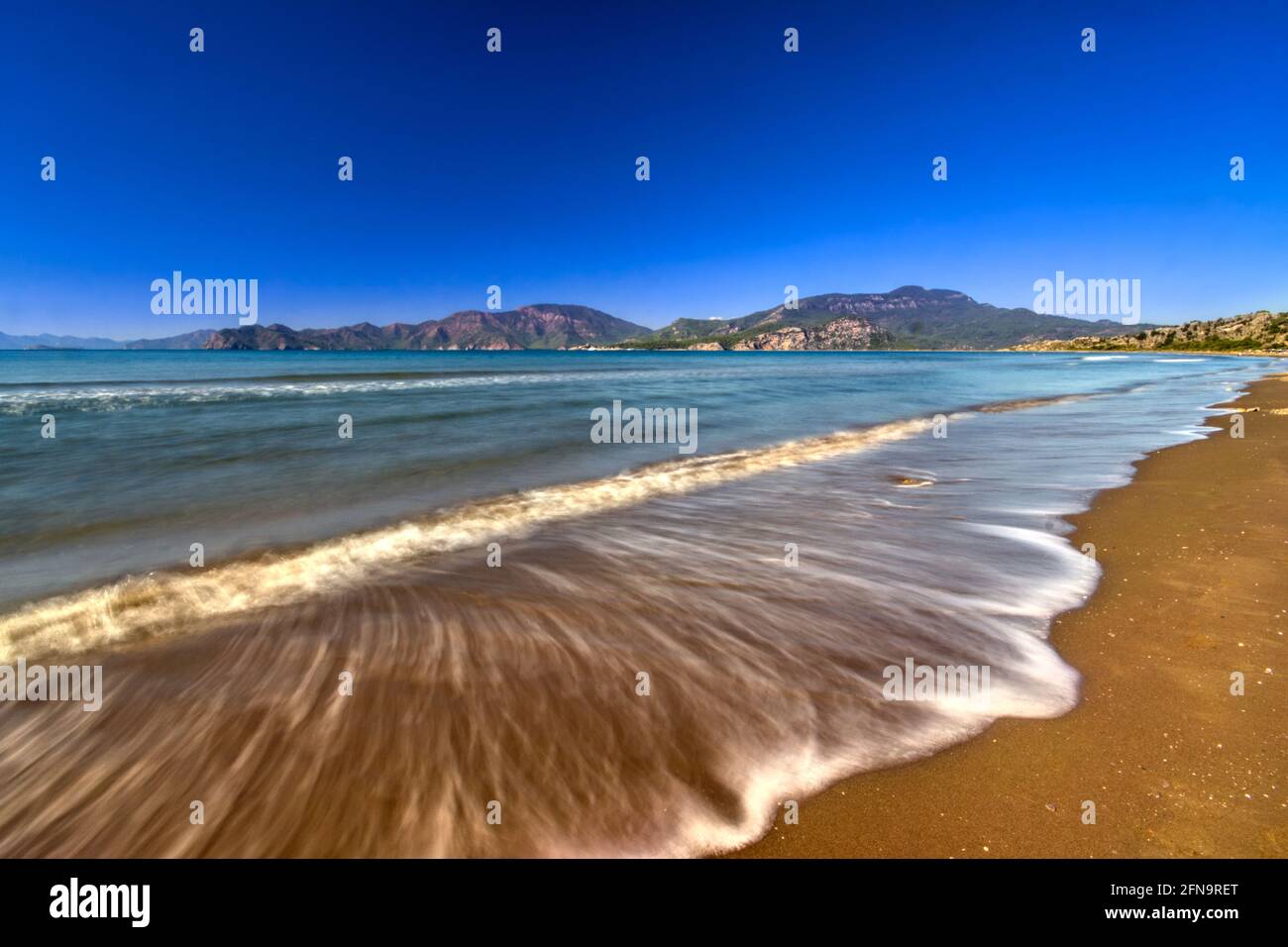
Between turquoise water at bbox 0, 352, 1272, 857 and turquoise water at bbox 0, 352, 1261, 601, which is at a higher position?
turquoise water at bbox 0, 352, 1261, 601

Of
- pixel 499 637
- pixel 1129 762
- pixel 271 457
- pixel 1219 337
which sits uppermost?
pixel 1219 337

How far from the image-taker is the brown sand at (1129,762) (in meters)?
3.12

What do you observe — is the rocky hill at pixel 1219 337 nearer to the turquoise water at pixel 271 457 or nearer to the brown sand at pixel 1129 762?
the turquoise water at pixel 271 457

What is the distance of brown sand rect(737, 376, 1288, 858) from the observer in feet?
10.2

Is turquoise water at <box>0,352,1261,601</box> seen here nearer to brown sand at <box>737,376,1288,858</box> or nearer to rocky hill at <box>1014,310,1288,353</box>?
brown sand at <box>737,376,1288,858</box>

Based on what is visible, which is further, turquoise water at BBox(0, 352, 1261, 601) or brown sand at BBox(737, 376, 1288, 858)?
turquoise water at BBox(0, 352, 1261, 601)

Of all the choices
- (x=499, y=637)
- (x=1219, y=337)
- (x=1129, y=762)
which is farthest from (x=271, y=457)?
(x=1219, y=337)

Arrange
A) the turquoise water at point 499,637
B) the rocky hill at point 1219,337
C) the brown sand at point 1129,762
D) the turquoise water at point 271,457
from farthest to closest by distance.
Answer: the rocky hill at point 1219,337, the turquoise water at point 271,457, the turquoise water at point 499,637, the brown sand at point 1129,762

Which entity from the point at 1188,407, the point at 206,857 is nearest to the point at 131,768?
the point at 206,857

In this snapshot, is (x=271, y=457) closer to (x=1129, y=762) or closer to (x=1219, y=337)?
(x=1129, y=762)

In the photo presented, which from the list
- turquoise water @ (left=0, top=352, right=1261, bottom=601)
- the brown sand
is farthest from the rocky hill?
the brown sand

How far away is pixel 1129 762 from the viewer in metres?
3.66

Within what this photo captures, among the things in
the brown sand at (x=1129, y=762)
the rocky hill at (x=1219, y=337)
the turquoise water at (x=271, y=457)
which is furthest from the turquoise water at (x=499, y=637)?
the rocky hill at (x=1219, y=337)
